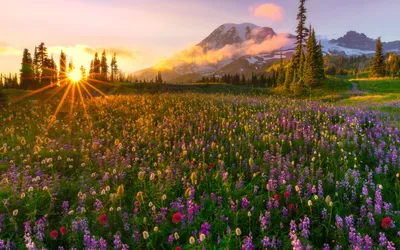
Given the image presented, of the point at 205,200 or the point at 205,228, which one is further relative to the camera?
the point at 205,200

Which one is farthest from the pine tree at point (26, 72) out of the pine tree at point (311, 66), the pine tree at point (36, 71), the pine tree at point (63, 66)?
the pine tree at point (311, 66)

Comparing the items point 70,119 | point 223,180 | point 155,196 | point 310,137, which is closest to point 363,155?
point 310,137

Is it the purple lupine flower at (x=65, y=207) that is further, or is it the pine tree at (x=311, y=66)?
the pine tree at (x=311, y=66)

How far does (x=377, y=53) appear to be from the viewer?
74438 millimetres

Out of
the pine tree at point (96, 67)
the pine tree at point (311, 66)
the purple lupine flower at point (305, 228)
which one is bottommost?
the purple lupine flower at point (305, 228)

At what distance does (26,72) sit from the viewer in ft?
282

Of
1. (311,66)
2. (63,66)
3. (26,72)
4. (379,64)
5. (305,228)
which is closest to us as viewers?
(305,228)

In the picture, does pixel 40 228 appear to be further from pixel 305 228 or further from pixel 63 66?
pixel 63 66

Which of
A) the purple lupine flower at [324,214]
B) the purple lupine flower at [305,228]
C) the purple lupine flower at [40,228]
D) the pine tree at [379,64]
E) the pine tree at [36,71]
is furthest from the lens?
the pine tree at [36,71]

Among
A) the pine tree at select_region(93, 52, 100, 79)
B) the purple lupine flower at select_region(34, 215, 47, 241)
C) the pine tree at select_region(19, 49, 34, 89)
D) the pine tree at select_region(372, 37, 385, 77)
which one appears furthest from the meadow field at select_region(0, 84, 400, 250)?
the pine tree at select_region(93, 52, 100, 79)

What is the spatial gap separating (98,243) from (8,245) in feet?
3.32

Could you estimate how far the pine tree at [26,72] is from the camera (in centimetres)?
8559

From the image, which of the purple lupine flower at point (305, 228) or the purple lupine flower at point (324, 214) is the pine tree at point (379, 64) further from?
the purple lupine flower at point (305, 228)

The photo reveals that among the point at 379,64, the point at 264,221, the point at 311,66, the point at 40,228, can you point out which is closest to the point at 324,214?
the point at 264,221
